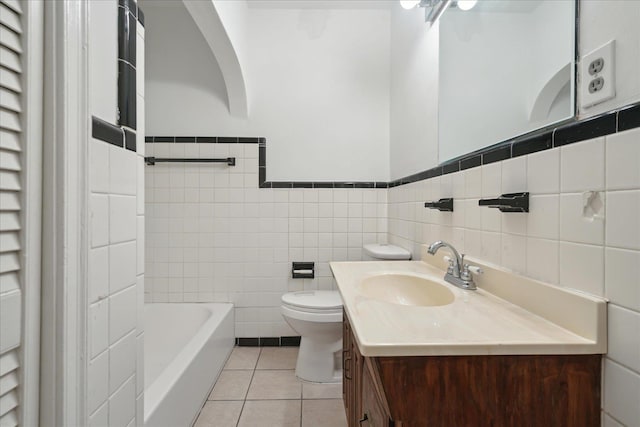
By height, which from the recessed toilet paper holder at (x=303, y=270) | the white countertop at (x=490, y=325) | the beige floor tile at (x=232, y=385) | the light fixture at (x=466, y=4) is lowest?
the beige floor tile at (x=232, y=385)

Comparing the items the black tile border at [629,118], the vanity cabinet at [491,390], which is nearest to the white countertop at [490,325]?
the vanity cabinet at [491,390]

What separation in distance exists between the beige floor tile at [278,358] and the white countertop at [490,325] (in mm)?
1451

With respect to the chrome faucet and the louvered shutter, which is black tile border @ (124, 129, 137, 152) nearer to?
the louvered shutter

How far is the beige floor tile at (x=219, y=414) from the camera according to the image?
5.20 feet

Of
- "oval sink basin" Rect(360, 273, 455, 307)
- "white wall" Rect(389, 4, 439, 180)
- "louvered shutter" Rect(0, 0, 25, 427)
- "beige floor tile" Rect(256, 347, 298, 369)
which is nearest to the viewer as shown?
"louvered shutter" Rect(0, 0, 25, 427)

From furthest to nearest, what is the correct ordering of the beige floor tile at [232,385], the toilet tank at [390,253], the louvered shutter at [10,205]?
the toilet tank at [390,253]
the beige floor tile at [232,385]
the louvered shutter at [10,205]

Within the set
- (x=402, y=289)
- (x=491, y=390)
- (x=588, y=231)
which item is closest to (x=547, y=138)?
(x=588, y=231)

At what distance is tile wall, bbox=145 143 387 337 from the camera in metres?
2.44

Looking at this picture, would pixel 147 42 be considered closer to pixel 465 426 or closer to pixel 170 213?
pixel 170 213

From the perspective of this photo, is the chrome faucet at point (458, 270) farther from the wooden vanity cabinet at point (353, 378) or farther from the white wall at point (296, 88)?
the white wall at point (296, 88)

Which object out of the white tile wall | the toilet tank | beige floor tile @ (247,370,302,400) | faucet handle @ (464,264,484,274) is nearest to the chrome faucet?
faucet handle @ (464,264,484,274)

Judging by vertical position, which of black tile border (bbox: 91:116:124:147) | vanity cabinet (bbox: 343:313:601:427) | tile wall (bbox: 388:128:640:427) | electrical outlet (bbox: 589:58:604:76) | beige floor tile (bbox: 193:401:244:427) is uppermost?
electrical outlet (bbox: 589:58:604:76)

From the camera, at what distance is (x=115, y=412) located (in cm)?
77

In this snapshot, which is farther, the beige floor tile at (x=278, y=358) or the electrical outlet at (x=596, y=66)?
the beige floor tile at (x=278, y=358)
